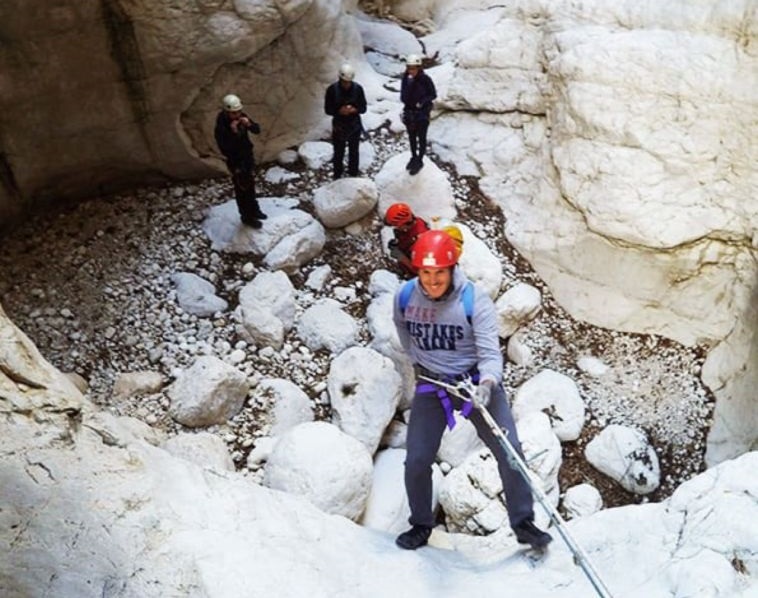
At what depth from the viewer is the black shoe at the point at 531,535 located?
3.65 m

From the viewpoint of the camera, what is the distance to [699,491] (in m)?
3.43

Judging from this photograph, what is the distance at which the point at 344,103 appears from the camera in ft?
22.3

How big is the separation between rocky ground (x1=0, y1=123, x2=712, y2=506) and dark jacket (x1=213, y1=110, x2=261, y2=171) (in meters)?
0.96

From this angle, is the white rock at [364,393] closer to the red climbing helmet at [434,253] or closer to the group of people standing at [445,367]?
the group of people standing at [445,367]

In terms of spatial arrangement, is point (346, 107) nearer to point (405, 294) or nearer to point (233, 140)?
point (233, 140)

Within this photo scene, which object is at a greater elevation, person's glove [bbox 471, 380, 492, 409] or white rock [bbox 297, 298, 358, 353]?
person's glove [bbox 471, 380, 492, 409]

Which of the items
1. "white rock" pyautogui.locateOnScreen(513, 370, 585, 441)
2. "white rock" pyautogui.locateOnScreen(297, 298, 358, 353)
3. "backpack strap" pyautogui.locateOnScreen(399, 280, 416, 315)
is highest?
"backpack strap" pyautogui.locateOnScreen(399, 280, 416, 315)

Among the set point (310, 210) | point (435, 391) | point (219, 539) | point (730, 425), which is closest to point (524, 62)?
point (310, 210)

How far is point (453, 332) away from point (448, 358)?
6.2 inches

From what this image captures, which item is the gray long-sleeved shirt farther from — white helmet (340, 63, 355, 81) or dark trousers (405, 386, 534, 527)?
white helmet (340, 63, 355, 81)

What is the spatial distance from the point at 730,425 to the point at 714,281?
50.0 inches

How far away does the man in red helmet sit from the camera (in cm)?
335

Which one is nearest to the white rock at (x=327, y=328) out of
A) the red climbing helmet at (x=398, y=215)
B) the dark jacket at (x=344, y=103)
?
the red climbing helmet at (x=398, y=215)

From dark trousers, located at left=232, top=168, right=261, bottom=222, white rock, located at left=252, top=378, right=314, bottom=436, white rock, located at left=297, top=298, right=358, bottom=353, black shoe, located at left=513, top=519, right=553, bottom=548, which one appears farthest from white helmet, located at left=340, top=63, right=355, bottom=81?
black shoe, located at left=513, top=519, right=553, bottom=548
